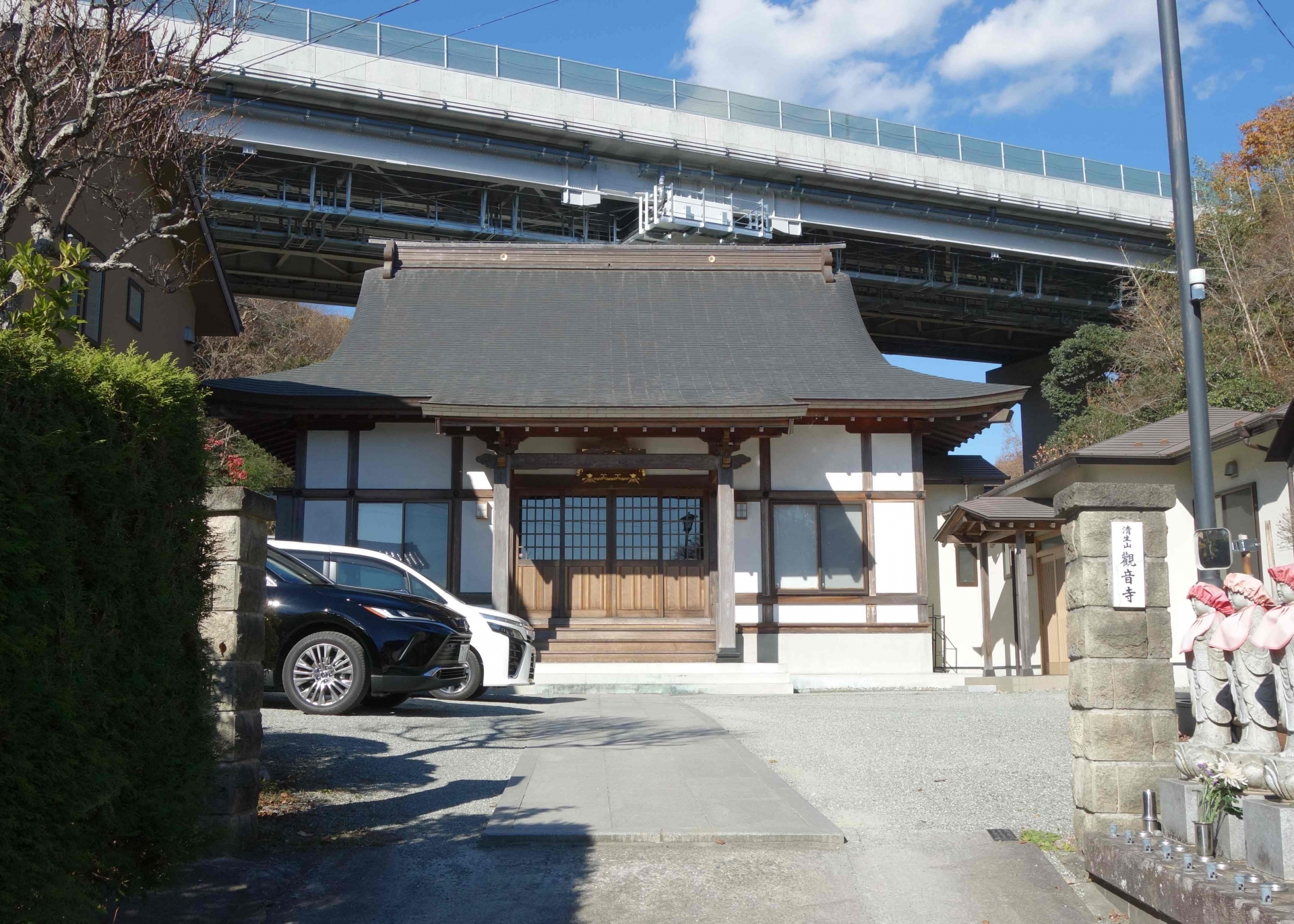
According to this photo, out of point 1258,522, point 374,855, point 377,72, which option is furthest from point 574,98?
point 374,855

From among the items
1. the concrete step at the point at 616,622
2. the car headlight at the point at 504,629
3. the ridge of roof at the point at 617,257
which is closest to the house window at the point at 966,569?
the ridge of roof at the point at 617,257

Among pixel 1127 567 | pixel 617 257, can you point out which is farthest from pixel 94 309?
pixel 1127 567

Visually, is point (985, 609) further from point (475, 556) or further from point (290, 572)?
point (290, 572)

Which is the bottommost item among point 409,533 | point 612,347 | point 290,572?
point 290,572

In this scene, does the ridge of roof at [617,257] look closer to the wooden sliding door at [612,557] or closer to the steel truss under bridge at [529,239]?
the wooden sliding door at [612,557]

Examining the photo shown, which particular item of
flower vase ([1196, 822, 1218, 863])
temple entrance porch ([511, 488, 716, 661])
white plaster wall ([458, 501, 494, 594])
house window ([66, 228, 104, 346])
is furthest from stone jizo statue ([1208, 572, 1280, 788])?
house window ([66, 228, 104, 346])

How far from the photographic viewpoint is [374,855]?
571cm

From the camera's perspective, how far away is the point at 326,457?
18.1 metres

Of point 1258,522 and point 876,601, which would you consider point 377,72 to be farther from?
point 1258,522

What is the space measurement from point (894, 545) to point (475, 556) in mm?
6961

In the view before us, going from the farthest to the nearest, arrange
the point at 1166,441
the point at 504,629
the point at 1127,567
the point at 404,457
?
the point at 404,457 → the point at 1166,441 → the point at 504,629 → the point at 1127,567

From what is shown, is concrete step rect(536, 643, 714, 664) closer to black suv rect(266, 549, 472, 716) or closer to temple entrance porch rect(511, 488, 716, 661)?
temple entrance porch rect(511, 488, 716, 661)

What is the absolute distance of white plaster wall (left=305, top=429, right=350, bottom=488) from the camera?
59.3 feet

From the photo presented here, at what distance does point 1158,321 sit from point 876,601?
13998 millimetres
